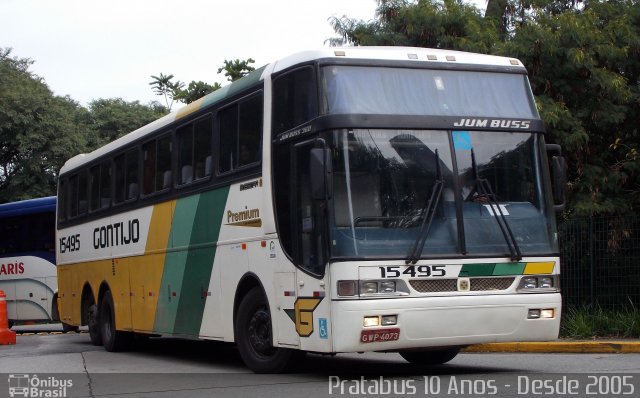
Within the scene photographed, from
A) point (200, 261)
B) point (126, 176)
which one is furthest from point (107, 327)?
point (200, 261)

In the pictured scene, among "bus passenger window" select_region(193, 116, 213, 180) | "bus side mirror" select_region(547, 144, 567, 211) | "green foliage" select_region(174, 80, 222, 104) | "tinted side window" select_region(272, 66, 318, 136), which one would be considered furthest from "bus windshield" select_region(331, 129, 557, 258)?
"green foliage" select_region(174, 80, 222, 104)

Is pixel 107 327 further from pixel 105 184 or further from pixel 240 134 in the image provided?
pixel 240 134

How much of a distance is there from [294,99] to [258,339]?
9.47 ft

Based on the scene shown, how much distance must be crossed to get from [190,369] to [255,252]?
8.36ft

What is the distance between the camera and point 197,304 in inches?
559

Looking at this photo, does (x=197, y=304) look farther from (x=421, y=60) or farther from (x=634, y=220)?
(x=634, y=220)

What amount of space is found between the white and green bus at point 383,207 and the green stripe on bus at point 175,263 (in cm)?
112

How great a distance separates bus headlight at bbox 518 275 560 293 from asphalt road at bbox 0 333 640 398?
0.92 m

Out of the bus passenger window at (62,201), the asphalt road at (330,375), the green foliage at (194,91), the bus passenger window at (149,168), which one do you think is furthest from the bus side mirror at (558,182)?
the green foliage at (194,91)

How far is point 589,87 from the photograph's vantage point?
1939 cm

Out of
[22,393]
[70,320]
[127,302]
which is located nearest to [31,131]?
[70,320]

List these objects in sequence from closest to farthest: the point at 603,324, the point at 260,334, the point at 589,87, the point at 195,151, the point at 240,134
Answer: the point at 260,334 < the point at 240,134 < the point at 195,151 < the point at 603,324 < the point at 589,87

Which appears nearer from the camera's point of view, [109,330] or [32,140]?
[109,330]

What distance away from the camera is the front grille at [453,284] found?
10.7 metres
